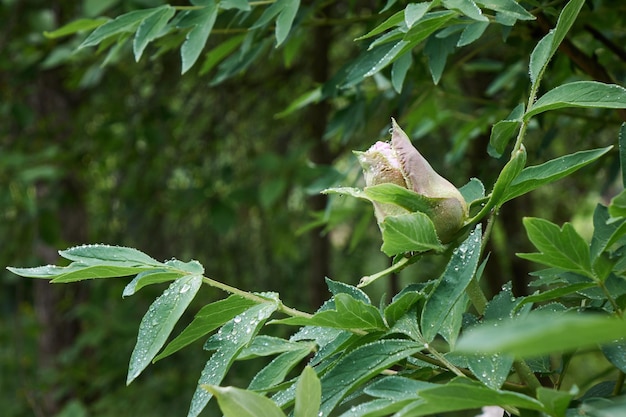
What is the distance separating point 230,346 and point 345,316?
9cm

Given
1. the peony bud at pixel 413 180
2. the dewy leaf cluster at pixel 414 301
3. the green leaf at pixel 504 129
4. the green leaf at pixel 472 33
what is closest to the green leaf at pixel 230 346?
the dewy leaf cluster at pixel 414 301

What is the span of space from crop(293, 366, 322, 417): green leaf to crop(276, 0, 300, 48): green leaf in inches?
17.5

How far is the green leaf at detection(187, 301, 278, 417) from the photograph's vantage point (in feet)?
1.73

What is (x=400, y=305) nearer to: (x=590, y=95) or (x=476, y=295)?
(x=476, y=295)

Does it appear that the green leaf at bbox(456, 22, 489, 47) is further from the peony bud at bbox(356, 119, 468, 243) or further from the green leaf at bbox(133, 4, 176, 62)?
the green leaf at bbox(133, 4, 176, 62)

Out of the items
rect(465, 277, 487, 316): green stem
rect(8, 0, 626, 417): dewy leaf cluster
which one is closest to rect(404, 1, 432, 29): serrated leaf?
rect(8, 0, 626, 417): dewy leaf cluster

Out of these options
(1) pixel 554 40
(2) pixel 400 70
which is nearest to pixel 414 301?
(1) pixel 554 40

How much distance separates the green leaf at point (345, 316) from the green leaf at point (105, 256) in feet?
0.38

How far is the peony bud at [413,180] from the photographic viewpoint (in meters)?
0.53

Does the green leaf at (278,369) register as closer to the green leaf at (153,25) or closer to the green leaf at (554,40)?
the green leaf at (554,40)

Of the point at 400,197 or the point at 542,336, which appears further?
the point at 400,197

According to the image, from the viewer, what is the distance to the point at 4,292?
249cm

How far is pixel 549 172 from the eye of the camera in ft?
1.76

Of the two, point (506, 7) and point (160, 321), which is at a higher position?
point (506, 7)
